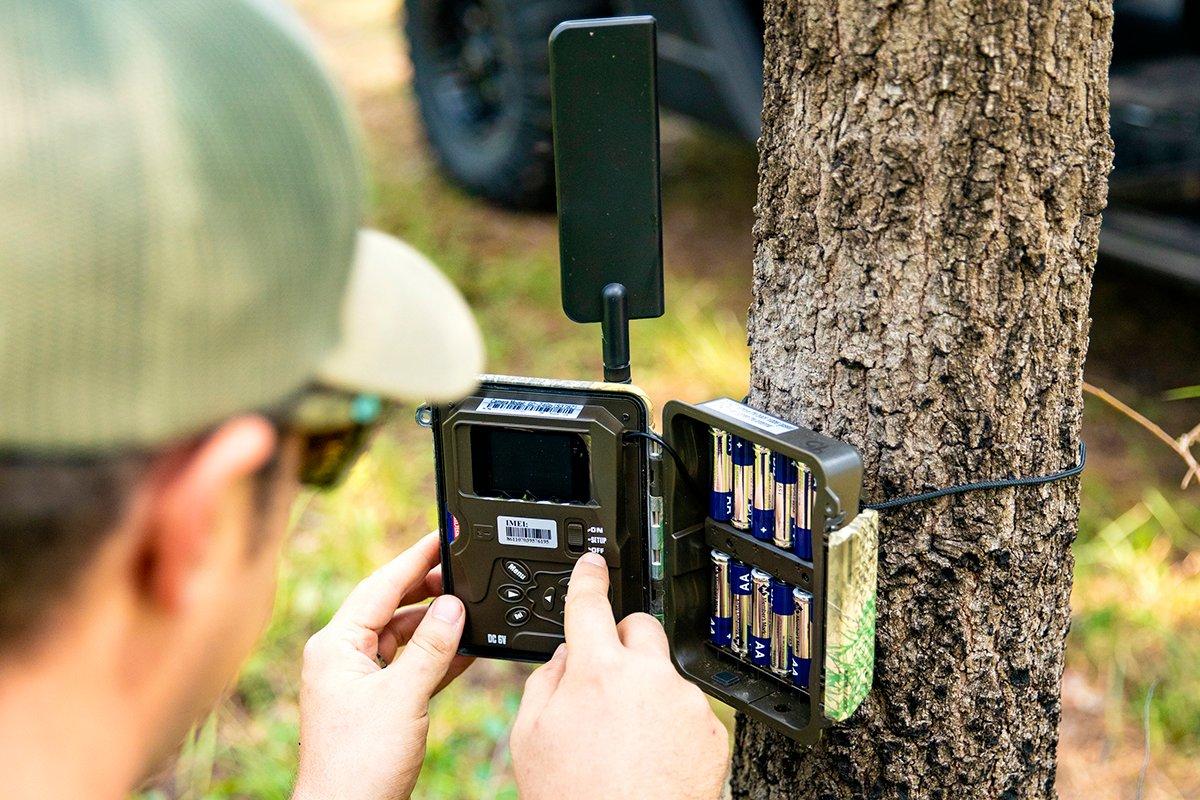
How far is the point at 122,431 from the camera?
2.14ft

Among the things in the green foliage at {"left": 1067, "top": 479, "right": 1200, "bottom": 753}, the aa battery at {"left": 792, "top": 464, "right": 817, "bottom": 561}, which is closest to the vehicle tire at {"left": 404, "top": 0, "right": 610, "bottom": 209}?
the green foliage at {"left": 1067, "top": 479, "right": 1200, "bottom": 753}

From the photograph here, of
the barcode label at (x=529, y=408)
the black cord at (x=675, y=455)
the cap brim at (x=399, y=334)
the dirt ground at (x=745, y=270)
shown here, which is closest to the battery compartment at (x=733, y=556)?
the black cord at (x=675, y=455)

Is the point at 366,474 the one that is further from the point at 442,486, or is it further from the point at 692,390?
the point at 442,486

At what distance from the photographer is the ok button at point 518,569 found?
4.28 ft

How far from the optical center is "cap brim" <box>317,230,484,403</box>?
77cm

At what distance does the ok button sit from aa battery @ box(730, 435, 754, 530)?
255 mm

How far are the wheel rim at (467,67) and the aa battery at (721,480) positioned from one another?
3147 millimetres

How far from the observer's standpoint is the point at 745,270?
3777 millimetres

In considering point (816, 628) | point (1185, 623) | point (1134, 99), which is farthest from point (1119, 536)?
point (816, 628)

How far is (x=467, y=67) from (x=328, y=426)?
3.69 metres

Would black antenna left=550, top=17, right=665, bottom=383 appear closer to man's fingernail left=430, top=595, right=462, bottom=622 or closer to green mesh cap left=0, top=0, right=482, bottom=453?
man's fingernail left=430, top=595, right=462, bottom=622

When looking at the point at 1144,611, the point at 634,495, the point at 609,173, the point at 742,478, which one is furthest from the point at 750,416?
the point at 1144,611

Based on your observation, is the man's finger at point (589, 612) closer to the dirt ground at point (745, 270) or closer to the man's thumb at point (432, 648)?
the man's thumb at point (432, 648)

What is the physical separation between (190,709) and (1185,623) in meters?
2.02
